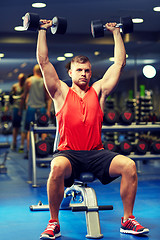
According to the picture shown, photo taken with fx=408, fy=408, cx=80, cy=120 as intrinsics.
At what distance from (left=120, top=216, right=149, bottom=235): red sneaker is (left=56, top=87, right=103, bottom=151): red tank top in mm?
493

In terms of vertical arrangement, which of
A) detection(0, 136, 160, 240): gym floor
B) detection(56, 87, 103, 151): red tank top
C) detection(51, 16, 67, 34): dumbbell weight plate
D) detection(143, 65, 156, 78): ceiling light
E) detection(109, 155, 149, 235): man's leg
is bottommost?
detection(0, 136, 160, 240): gym floor

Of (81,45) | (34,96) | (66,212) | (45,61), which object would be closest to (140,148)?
(66,212)

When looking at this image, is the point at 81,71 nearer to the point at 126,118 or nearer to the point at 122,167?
the point at 122,167

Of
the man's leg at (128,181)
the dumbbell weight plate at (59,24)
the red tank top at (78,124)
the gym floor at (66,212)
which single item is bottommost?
the gym floor at (66,212)

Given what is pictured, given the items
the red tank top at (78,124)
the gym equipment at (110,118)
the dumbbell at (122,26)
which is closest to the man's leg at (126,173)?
the red tank top at (78,124)

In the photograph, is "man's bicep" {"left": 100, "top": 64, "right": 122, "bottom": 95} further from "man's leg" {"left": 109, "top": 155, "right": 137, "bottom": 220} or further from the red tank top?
"man's leg" {"left": 109, "top": 155, "right": 137, "bottom": 220}

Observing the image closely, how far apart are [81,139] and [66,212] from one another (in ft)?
2.68

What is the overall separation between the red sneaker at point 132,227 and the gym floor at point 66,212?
3 cm

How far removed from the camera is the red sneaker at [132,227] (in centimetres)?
244

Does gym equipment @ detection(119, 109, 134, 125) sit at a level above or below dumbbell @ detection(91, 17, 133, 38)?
below

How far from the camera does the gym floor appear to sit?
254 cm

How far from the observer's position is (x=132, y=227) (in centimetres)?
247

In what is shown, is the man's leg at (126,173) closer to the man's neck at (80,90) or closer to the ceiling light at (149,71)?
the man's neck at (80,90)

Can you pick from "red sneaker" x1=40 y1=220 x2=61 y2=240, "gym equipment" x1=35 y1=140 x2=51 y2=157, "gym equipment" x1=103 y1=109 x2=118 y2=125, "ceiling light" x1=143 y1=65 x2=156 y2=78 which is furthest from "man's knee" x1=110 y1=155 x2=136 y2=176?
"ceiling light" x1=143 y1=65 x2=156 y2=78
